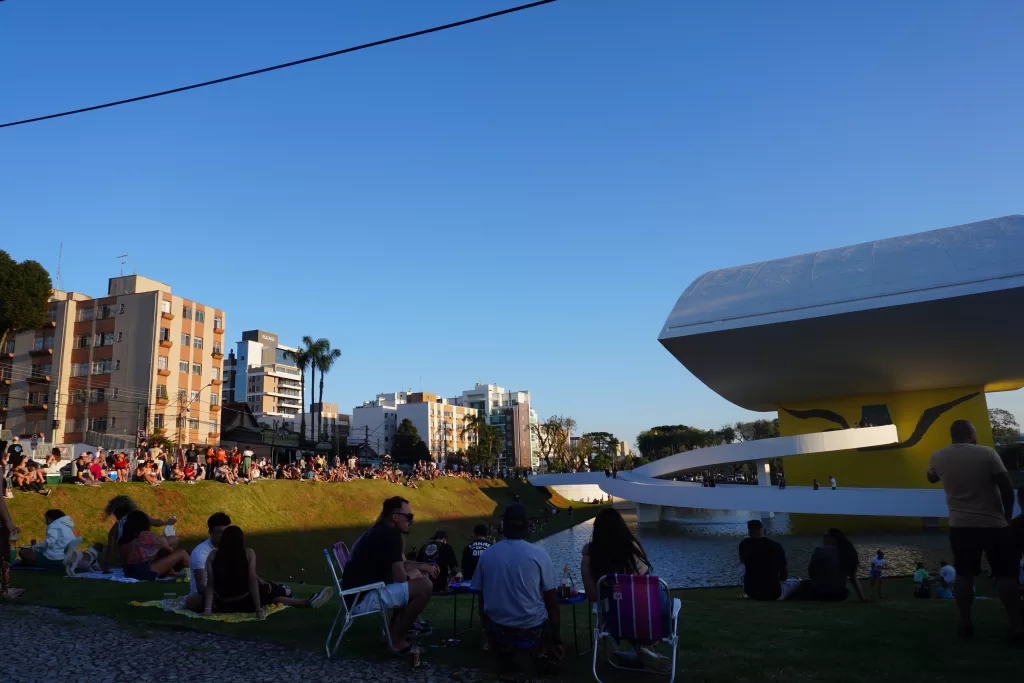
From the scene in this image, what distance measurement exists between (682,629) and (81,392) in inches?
1913

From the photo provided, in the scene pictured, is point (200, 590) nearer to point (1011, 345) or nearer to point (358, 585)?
point (358, 585)

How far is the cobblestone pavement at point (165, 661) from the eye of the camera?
436 centimetres

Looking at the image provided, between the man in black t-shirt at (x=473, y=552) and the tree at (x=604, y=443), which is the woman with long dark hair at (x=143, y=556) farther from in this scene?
the tree at (x=604, y=443)

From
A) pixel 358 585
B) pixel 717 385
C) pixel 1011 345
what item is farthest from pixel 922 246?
pixel 358 585

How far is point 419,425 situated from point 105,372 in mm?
60114

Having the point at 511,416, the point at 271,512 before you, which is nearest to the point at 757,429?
the point at 511,416

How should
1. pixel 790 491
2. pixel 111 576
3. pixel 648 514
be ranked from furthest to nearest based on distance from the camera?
pixel 648 514
pixel 790 491
pixel 111 576

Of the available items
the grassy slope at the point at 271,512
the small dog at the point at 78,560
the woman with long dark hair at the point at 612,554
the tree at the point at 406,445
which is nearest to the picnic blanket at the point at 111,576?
the small dog at the point at 78,560

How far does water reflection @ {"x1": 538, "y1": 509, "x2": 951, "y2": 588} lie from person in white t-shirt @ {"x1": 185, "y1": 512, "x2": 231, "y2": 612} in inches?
338

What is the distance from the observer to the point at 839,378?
33.7 m

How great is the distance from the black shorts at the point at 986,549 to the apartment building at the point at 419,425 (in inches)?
3807

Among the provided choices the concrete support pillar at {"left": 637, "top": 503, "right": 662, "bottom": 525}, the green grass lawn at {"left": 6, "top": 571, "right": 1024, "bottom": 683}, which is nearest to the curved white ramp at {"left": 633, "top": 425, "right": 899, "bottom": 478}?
the concrete support pillar at {"left": 637, "top": 503, "right": 662, "bottom": 525}

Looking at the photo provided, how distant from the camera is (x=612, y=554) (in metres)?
4.68

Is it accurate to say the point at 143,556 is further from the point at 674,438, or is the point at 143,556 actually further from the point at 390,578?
the point at 674,438
